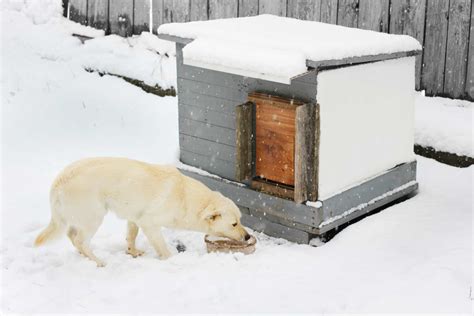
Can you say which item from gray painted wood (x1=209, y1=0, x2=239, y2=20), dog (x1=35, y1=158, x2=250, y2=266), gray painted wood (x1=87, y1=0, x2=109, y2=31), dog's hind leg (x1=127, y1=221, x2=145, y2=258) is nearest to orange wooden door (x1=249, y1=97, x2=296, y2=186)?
dog (x1=35, y1=158, x2=250, y2=266)

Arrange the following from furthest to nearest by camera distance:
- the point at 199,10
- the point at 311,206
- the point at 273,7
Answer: the point at 199,10 → the point at 273,7 → the point at 311,206

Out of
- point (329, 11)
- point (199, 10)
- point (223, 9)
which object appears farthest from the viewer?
point (199, 10)

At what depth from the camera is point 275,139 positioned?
681cm

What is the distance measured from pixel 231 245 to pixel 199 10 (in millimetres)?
4470

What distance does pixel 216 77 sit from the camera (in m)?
7.27

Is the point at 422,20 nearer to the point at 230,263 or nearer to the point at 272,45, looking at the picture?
the point at 272,45

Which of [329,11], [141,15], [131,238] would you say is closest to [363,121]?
[131,238]

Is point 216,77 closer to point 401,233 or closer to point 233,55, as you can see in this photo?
point 233,55

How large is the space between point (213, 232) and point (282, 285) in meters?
0.91

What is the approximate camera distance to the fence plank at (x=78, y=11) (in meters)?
11.3

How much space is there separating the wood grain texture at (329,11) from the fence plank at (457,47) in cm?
132

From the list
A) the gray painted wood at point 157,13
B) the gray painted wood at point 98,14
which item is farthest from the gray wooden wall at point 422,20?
the gray painted wood at point 98,14

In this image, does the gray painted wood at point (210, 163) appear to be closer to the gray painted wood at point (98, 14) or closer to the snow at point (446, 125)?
the snow at point (446, 125)

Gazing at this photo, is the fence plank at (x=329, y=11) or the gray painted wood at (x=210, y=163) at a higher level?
the fence plank at (x=329, y=11)
